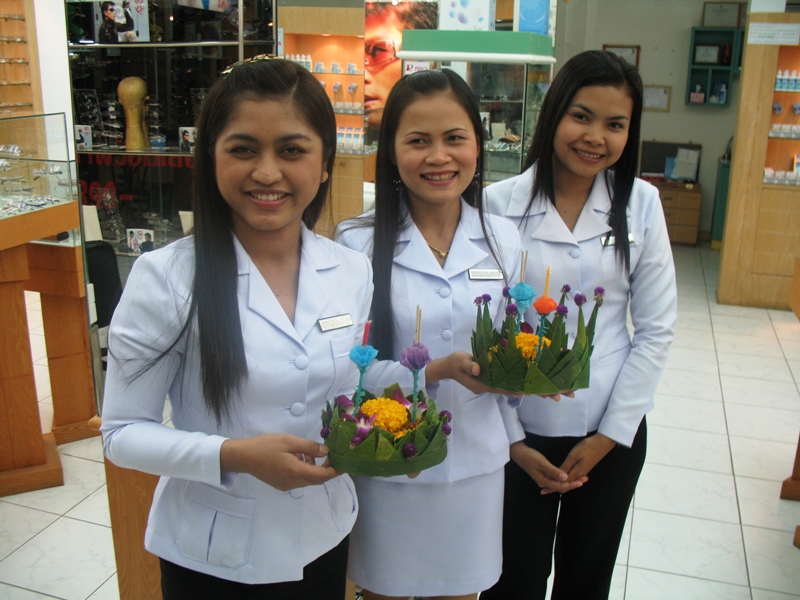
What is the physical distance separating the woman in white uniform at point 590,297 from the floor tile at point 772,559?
52.0 inches

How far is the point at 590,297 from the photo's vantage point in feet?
6.12

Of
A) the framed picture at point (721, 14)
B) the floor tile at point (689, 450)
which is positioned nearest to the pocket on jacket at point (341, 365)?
the floor tile at point (689, 450)

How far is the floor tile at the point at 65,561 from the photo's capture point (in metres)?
2.82

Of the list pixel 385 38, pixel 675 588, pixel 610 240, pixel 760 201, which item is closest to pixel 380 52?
pixel 385 38

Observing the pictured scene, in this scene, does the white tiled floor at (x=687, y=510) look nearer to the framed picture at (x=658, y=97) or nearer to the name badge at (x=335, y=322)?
the name badge at (x=335, y=322)

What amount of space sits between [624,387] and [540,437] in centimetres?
24

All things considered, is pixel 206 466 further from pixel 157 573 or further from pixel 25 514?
pixel 25 514

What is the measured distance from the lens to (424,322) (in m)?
1.62

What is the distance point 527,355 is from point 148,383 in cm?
70

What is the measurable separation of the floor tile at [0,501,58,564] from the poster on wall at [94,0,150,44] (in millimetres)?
2226

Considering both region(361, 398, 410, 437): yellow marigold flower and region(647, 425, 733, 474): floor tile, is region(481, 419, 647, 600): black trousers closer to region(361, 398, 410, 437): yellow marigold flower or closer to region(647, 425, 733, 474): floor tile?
region(361, 398, 410, 437): yellow marigold flower

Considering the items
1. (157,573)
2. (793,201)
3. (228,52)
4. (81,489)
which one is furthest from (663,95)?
(157,573)

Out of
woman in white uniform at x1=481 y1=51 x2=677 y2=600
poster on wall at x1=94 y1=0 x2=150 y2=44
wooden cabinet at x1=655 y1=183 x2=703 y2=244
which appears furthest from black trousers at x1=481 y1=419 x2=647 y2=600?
wooden cabinet at x1=655 y1=183 x2=703 y2=244

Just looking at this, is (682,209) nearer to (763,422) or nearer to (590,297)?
(763,422)
